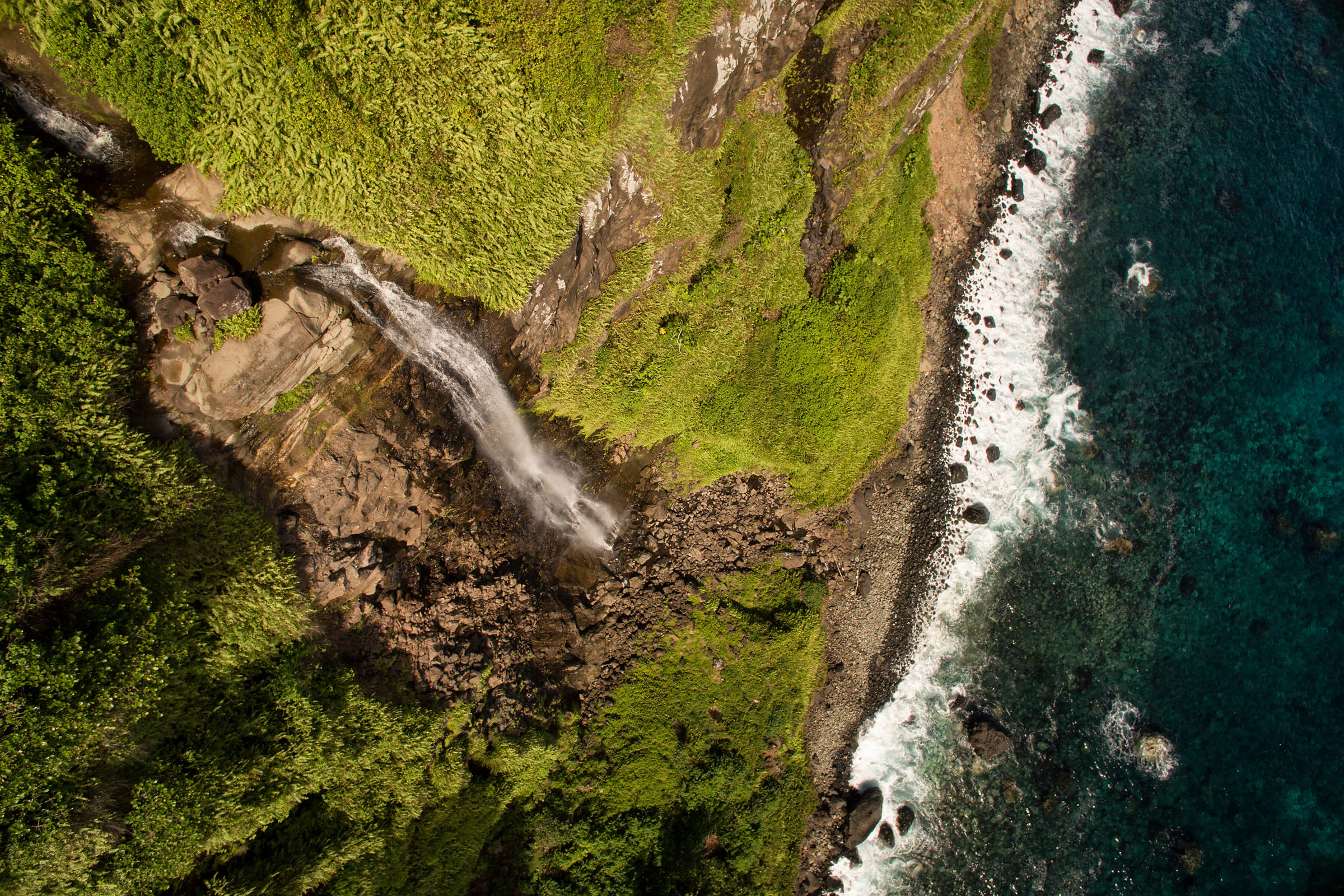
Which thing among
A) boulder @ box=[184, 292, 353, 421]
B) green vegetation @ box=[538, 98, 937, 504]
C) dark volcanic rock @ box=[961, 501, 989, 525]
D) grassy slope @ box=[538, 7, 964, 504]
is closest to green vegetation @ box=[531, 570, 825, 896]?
grassy slope @ box=[538, 7, 964, 504]

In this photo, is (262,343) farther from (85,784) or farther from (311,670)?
(85,784)

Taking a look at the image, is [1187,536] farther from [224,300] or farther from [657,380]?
[224,300]

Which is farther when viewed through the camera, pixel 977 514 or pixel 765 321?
pixel 977 514

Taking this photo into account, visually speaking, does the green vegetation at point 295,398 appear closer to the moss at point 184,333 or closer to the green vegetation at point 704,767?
the moss at point 184,333

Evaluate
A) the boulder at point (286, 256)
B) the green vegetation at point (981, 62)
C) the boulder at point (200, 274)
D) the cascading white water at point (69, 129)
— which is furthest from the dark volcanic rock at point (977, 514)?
the cascading white water at point (69, 129)

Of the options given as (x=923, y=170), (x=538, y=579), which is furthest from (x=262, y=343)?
(x=923, y=170)

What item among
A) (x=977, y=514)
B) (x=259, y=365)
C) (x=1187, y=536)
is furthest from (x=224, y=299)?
(x=1187, y=536)
